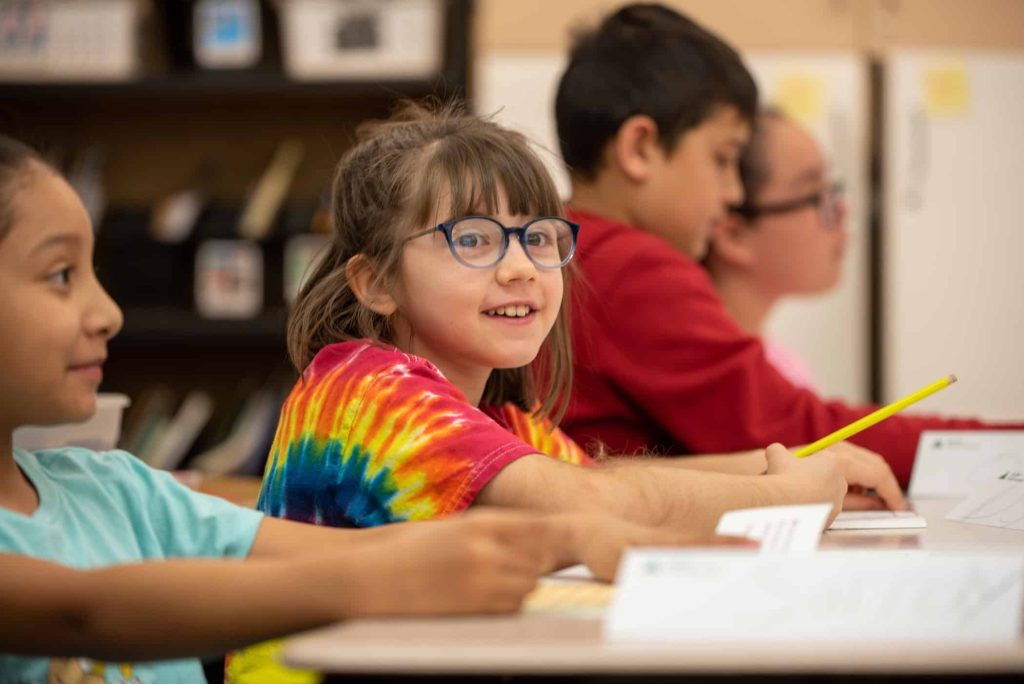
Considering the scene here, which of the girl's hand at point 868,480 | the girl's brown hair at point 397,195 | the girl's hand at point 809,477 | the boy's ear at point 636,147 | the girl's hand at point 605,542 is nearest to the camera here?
the girl's hand at point 605,542

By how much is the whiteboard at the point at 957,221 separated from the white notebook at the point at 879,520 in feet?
7.14

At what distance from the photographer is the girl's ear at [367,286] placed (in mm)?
1218

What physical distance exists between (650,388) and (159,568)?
94cm

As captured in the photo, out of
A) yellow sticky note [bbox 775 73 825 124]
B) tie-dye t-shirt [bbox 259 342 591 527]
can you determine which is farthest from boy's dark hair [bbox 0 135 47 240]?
yellow sticky note [bbox 775 73 825 124]

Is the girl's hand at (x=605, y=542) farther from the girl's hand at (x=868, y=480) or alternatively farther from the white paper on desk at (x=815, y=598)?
the girl's hand at (x=868, y=480)

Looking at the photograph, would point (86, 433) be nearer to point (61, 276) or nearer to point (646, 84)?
point (61, 276)

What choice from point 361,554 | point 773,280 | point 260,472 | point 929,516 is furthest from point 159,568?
point 260,472

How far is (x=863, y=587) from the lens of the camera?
0.63 m

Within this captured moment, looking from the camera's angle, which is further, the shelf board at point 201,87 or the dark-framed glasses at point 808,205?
the shelf board at point 201,87

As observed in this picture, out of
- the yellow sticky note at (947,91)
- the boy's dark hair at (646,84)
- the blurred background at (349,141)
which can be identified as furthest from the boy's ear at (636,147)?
the yellow sticky note at (947,91)

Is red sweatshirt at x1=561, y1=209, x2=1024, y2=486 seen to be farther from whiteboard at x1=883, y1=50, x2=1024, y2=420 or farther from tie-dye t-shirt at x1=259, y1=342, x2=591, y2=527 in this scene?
whiteboard at x1=883, y1=50, x2=1024, y2=420

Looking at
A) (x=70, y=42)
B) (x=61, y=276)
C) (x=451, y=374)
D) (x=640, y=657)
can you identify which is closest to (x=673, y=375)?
(x=451, y=374)

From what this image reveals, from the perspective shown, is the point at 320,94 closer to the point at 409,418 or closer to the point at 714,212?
the point at 714,212

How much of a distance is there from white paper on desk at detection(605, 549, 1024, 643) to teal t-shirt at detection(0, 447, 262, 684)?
0.39 m
